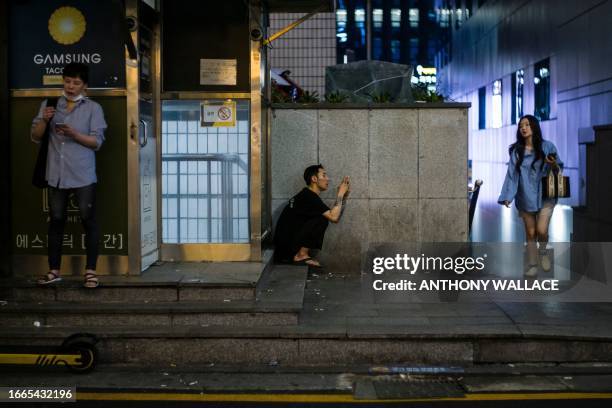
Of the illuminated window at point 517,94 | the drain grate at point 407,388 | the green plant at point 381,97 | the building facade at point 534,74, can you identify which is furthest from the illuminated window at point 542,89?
the drain grate at point 407,388

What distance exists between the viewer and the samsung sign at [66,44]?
25.0 feet

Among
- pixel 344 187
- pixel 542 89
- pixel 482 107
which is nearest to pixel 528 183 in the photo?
pixel 344 187

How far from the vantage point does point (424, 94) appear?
33.6ft

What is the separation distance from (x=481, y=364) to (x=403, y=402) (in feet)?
3.97

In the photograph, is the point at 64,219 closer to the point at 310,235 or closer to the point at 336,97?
the point at 310,235

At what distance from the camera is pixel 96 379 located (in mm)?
6184

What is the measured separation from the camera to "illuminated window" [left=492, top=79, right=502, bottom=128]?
80.9 feet

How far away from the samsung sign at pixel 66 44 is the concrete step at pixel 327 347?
2498 mm

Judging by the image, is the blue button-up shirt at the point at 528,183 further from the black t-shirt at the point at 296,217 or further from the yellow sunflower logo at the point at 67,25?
the yellow sunflower logo at the point at 67,25

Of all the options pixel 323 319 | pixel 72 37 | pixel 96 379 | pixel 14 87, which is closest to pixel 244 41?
pixel 72 37

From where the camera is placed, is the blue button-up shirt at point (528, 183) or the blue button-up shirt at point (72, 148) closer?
the blue button-up shirt at point (72, 148)

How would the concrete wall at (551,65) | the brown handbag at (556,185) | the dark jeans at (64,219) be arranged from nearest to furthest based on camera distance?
1. the dark jeans at (64,219)
2. the brown handbag at (556,185)
3. the concrete wall at (551,65)

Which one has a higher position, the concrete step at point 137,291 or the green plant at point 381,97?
the green plant at point 381,97

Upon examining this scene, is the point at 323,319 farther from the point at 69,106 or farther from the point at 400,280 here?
the point at 69,106
